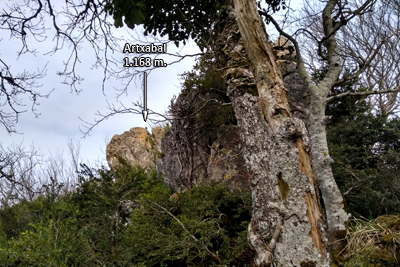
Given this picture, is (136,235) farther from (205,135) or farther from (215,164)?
(205,135)

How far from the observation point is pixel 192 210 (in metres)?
4.31

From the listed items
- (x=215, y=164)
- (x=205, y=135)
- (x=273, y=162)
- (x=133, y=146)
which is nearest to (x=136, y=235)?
(x=273, y=162)

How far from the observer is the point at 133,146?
16.3 metres

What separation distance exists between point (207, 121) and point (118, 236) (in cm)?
471

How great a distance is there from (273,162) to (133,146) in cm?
1460

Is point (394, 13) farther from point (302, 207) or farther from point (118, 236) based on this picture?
point (118, 236)

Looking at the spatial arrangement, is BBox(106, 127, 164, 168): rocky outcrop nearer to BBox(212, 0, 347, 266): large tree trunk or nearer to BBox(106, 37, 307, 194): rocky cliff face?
BBox(106, 37, 307, 194): rocky cliff face

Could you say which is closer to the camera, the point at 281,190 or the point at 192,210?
the point at 281,190

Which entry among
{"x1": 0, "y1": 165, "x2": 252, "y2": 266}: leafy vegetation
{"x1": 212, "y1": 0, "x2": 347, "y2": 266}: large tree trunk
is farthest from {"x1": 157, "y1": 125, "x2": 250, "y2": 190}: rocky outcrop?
{"x1": 212, "y1": 0, "x2": 347, "y2": 266}: large tree trunk

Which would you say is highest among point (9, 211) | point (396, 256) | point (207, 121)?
point (207, 121)

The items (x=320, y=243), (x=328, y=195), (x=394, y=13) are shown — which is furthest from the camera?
(x=394, y=13)

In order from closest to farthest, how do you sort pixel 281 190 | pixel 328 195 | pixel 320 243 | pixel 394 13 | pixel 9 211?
pixel 320 243, pixel 281 190, pixel 328 195, pixel 9 211, pixel 394 13

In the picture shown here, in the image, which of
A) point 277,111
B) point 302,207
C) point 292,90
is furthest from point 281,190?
point 292,90

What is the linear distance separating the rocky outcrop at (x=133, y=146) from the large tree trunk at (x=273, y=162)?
493 inches
